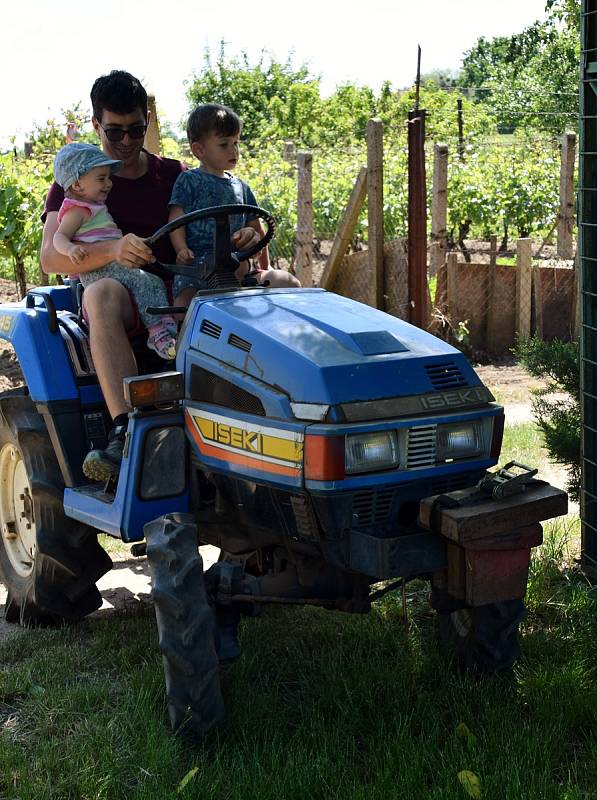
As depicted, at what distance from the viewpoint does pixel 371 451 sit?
10.5 ft

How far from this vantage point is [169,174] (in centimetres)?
475

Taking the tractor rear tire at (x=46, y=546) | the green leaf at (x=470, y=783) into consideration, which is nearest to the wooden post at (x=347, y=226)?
the tractor rear tire at (x=46, y=546)

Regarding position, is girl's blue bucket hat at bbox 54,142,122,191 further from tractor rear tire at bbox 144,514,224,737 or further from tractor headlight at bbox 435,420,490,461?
tractor headlight at bbox 435,420,490,461

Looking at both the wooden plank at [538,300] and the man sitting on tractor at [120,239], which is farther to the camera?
the wooden plank at [538,300]

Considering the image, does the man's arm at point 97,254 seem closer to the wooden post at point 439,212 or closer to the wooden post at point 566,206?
the wooden post at point 439,212

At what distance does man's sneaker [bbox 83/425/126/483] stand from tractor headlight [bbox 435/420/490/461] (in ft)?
3.78

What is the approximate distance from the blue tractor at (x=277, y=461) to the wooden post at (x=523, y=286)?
6174 mm

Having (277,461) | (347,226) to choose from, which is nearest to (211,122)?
(277,461)

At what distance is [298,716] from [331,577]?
0.46m

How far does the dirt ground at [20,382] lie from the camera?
4.74 meters

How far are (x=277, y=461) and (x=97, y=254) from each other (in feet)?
4.02

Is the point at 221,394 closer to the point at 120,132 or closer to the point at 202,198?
the point at 202,198

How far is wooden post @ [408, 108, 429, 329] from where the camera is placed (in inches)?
328

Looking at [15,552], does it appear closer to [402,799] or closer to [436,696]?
[436,696]
